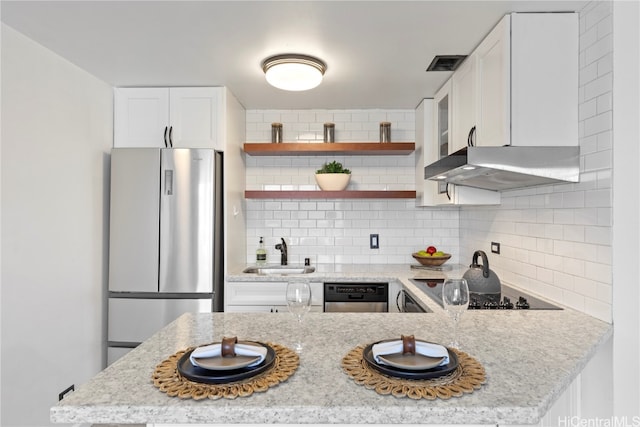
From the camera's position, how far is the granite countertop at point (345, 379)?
919mm

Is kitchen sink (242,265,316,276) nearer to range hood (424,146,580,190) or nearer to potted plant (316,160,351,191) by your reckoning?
potted plant (316,160,351,191)

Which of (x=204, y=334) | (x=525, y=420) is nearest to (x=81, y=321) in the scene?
(x=204, y=334)

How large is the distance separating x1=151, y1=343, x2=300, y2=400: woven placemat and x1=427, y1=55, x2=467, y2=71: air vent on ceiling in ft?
6.59

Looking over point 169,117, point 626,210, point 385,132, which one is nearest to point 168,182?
point 169,117

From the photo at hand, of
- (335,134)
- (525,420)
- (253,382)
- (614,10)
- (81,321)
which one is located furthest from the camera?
(335,134)

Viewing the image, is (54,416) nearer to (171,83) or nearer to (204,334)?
(204,334)

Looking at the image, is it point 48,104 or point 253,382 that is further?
point 48,104

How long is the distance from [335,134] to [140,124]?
63.3 inches

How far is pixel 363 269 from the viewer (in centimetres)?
320

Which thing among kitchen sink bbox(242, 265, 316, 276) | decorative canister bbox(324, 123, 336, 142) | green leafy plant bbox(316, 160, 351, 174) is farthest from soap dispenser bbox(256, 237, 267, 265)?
decorative canister bbox(324, 123, 336, 142)

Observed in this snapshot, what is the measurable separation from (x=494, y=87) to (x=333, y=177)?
1546mm

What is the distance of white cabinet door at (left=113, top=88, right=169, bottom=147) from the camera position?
296cm

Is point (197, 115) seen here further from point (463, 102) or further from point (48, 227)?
point (463, 102)

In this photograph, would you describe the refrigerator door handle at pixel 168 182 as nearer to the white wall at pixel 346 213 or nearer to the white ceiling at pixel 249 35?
the white ceiling at pixel 249 35
